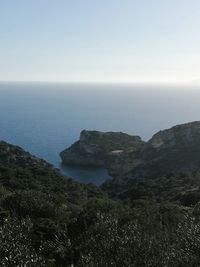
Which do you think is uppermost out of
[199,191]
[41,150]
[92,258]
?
[92,258]

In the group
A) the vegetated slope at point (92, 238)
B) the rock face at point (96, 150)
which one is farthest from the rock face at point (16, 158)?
the vegetated slope at point (92, 238)

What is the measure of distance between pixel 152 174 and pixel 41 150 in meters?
36.3

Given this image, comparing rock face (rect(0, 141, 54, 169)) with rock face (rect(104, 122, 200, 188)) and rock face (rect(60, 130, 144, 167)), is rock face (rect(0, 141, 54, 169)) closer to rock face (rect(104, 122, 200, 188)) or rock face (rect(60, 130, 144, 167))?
rock face (rect(104, 122, 200, 188))

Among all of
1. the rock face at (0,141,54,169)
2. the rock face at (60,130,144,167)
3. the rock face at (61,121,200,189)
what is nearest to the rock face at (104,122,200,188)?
the rock face at (61,121,200,189)

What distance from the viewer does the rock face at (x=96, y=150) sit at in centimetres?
9719

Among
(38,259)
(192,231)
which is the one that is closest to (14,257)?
(38,259)

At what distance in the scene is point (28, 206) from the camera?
1081 inches

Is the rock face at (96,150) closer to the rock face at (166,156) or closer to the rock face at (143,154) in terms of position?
the rock face at (143,154)

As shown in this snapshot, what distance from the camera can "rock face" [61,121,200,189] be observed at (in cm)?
8075

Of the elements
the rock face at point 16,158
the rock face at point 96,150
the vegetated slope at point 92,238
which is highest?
the vegetated slope at point 92,238

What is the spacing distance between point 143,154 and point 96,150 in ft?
47.8

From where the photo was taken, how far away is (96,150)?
328 feet

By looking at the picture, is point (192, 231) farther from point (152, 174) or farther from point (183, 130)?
point (183, 130)

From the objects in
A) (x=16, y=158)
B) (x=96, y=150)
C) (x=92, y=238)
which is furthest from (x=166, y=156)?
(x=92, y=238)
